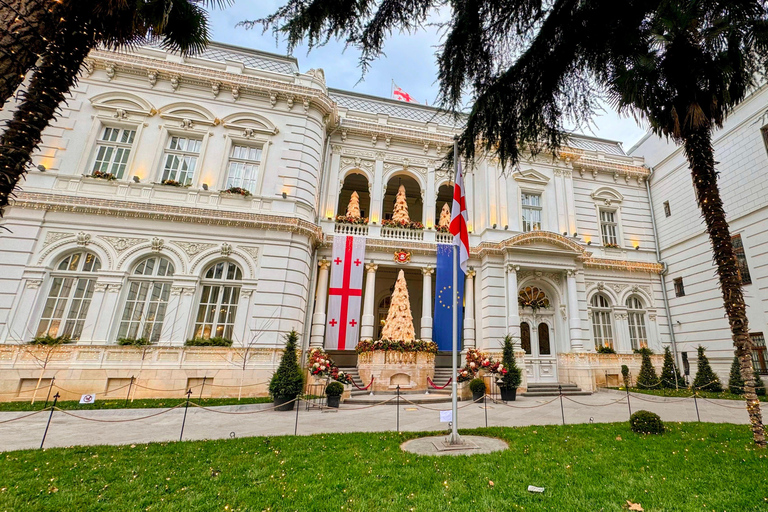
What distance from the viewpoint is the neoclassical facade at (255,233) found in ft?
41.7

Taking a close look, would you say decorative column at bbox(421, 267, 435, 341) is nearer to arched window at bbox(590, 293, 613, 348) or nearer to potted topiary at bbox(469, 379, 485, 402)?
potted topiary at bbox(469, 379, 485, 402)

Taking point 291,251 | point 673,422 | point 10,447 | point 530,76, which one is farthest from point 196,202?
point 673,422

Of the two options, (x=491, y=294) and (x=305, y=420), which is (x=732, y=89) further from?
(x=305, y=420)

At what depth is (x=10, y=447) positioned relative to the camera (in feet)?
20.7

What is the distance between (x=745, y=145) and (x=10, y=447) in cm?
2750

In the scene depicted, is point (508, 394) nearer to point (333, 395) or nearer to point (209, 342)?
point (333, 395)

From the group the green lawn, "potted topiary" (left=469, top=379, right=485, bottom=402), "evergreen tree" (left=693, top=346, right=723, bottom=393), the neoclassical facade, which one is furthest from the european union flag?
"evergreen tree" (left=693, top=346, right=723, bottom=393)

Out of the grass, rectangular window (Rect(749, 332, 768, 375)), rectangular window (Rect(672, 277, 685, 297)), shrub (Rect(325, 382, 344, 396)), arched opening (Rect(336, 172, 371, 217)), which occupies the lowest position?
the grass

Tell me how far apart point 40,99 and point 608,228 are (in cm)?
2437

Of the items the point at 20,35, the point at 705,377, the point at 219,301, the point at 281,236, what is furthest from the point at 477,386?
the point at 20,35

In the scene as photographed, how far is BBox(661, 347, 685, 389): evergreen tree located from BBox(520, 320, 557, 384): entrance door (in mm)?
5394

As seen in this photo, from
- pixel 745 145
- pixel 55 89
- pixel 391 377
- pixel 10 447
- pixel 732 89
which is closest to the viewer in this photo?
pixel 55 89

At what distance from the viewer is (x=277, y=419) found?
30.6 feet

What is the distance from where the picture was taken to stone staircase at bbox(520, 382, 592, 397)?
48.5 ft
